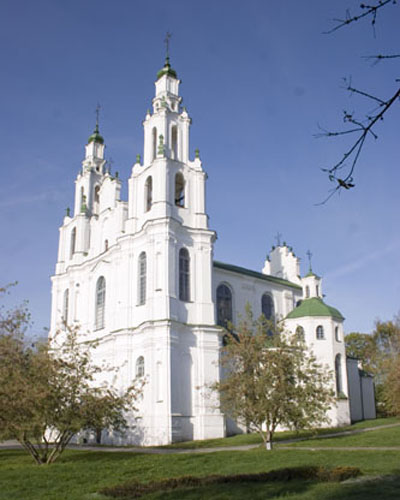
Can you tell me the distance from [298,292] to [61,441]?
31262 mm

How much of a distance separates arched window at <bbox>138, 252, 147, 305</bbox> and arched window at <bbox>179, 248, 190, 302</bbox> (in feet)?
8.02

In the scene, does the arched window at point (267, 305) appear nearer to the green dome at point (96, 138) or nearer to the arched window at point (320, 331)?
the arched window at point (320, 331)

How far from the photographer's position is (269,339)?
2556 centimetres

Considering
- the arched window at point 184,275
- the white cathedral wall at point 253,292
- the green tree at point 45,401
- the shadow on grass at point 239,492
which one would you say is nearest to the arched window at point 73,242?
the white cathedral wall at point 253,292

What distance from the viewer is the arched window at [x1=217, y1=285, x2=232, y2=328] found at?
40844mm

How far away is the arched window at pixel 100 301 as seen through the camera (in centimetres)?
4028

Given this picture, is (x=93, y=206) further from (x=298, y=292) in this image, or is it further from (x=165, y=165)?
(x=298, y=292)

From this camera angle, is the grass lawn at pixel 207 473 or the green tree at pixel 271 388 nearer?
the grass lawn at pixel 207 473

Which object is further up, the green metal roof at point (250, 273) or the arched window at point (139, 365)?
the green metal roof at point (250, 273)

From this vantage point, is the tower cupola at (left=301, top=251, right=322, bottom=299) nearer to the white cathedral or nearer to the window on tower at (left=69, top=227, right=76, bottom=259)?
the white cathedral

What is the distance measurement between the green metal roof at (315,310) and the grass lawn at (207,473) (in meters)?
21.7

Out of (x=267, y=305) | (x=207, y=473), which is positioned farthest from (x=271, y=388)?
(x=267, y=305)

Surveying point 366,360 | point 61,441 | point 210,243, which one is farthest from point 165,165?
point 366,360

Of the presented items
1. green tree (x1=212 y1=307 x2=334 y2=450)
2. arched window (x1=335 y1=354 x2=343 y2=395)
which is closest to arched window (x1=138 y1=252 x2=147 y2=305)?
green tree (x1=212 y1=307 x2=334 y2=450)
